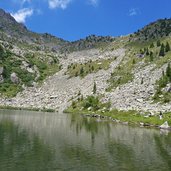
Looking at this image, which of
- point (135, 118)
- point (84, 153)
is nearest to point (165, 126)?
point (135, 118)

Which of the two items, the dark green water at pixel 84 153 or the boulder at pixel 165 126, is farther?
the boulder at pixel 165 126

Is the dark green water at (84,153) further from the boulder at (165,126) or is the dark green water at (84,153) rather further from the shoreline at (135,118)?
the shoreline at (135,118)

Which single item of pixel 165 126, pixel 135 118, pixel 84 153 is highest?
pixel 135 118

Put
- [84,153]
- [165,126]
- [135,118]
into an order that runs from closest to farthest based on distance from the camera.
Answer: [84,153] → [165,126] → [135,118]

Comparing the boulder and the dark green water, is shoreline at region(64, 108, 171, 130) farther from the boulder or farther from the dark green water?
the dark green water

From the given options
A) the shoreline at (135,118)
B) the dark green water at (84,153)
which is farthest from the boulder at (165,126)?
the dark green water at (84,153)

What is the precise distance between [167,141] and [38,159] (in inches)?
1286

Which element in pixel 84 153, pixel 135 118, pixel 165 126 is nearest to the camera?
pixel 84 153

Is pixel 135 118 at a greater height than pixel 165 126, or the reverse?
pixel 135 118

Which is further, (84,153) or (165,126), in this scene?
(165,126)

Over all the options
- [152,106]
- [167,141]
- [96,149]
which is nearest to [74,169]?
[96,149]

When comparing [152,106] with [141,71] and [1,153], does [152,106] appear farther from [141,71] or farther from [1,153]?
[1,153]

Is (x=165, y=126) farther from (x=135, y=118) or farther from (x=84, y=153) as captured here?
(x=84, y=153)

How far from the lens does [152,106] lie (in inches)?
4921
